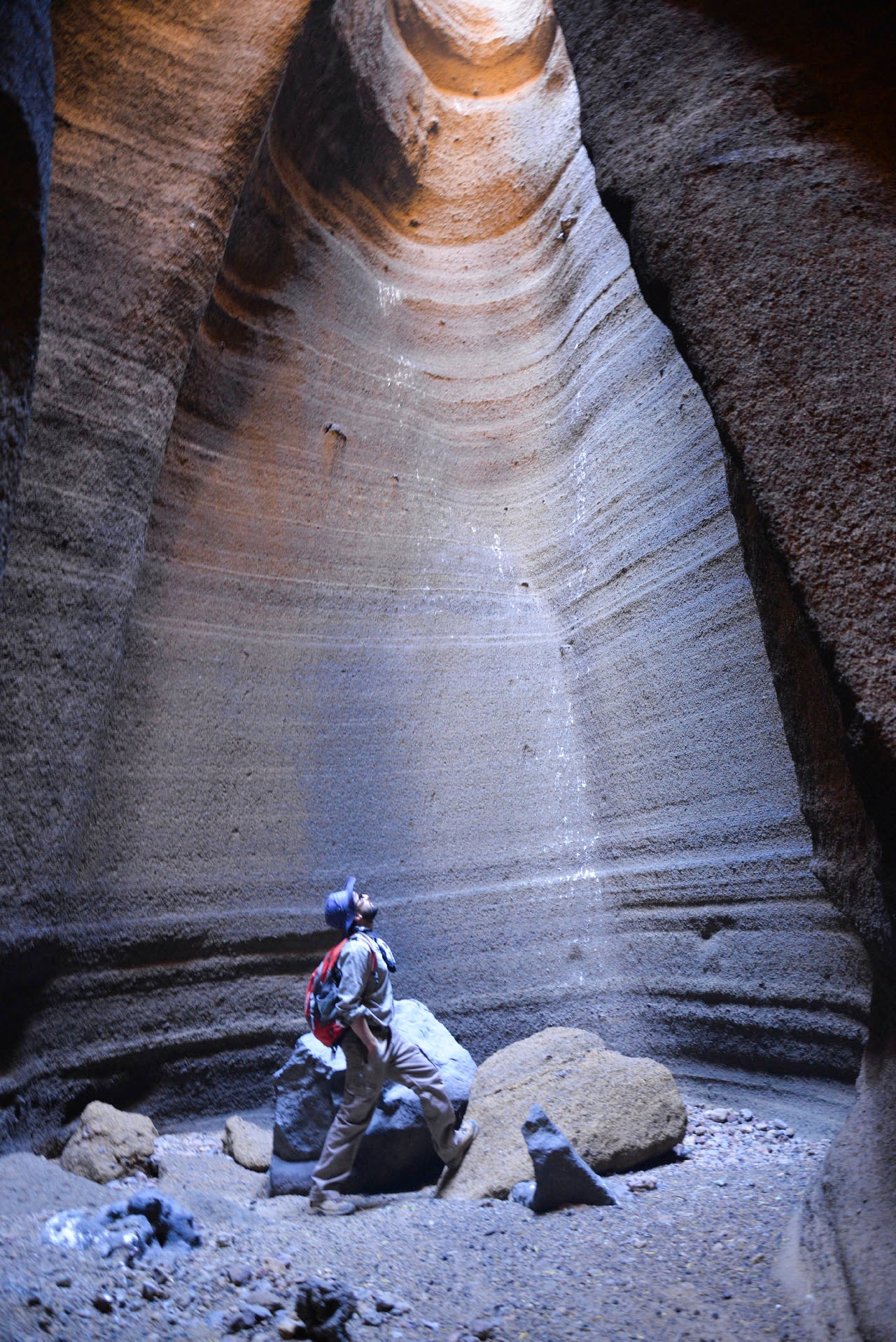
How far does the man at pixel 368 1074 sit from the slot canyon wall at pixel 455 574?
1240 millimetres

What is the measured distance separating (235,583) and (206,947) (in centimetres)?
215

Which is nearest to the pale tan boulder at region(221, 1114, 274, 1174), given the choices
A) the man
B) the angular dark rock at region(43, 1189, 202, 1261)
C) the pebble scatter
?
the man

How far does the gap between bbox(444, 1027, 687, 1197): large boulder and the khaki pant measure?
0.20 meters

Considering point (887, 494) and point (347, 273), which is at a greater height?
point (347, 273)

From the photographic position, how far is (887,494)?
1835mm

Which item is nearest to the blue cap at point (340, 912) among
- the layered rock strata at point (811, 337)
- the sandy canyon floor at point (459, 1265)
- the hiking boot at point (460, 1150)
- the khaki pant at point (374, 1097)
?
the khaki pant at point (374, 1097)

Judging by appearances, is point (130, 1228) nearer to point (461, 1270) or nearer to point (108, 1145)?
point (461, 1270)

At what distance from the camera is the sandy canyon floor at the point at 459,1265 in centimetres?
177

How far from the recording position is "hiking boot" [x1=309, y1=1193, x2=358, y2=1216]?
2.99m

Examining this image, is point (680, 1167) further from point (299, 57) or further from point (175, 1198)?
point (299, 57)

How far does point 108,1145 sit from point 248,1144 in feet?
1.99

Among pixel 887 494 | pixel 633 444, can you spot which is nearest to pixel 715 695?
pixel 633 444

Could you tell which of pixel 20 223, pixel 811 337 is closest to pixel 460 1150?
pixel 811 337

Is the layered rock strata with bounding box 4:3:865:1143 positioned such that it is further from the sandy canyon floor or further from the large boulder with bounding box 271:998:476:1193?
the sandy canyon floor
